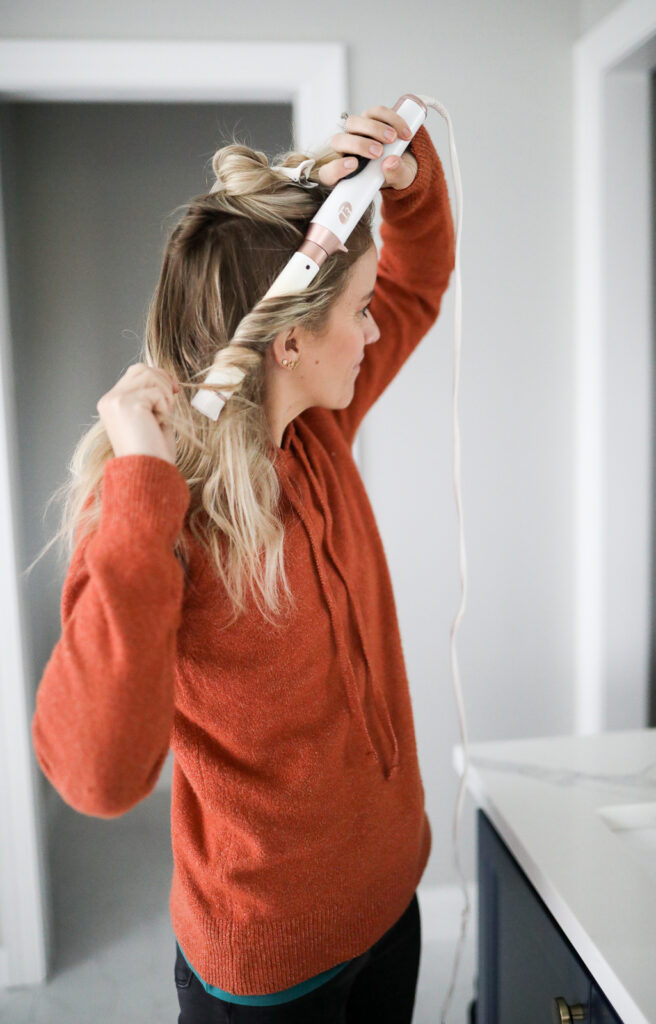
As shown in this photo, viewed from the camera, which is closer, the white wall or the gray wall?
the white wall

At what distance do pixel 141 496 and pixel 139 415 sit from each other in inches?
2.8

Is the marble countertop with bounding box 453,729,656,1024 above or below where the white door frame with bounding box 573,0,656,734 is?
below

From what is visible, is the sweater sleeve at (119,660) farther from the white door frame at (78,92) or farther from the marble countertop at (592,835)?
the white door frame at (78,92)

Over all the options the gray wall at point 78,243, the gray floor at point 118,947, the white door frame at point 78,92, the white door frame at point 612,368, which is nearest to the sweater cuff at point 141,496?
the white door frame at point 78,92

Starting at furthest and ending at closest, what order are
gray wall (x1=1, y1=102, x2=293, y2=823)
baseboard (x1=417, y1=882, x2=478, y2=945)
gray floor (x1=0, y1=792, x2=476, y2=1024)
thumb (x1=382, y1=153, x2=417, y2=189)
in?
gray wall (x1=1, y1=102, x2=293, y2=823) < baseboard (x1=417, y1=882, x2=478, y2=945) < gray floor (x1=0, y1=792, x2=476, y2=1024) < thumb (x1=382, y1=153, x2=417, y2=189)

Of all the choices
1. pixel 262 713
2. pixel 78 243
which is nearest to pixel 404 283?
pixel 262 713

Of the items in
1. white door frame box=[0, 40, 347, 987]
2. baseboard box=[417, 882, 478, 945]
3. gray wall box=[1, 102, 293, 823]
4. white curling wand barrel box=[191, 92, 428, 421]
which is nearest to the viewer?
white curling wand barrel box=[191, 92, 428, 421]

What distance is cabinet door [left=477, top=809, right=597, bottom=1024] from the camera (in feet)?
2.50

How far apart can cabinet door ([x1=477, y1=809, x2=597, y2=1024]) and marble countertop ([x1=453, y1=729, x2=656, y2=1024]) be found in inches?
1.2

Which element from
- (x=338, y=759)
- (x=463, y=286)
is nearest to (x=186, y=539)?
(x=338, y=759)

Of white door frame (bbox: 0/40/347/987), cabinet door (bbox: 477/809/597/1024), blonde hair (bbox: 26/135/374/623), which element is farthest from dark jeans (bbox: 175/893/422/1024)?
white door frame (bbox: 0/40/347/987)

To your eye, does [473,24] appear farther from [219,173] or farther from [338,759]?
[338,759]

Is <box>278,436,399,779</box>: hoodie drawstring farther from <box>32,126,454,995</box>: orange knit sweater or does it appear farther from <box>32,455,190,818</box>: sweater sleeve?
<box>32,455,190,818</box>: sweater sleeve

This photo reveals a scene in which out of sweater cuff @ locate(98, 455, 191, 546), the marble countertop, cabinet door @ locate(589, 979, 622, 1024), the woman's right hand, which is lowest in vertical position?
cabinet door @ locate(589, 979, 622, 1024)
